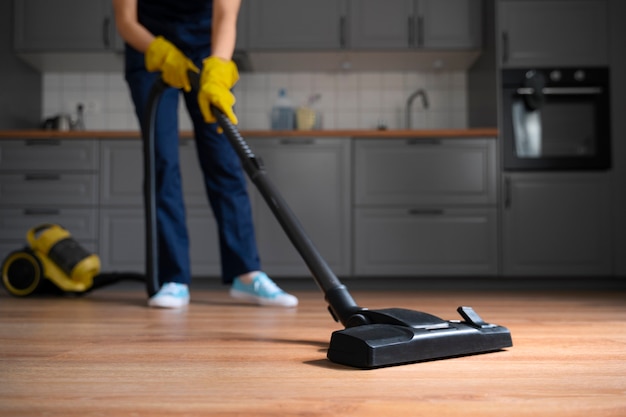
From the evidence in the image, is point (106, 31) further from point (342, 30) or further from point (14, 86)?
point (342, 30)

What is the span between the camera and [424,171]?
345 cm

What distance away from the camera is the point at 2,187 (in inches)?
137

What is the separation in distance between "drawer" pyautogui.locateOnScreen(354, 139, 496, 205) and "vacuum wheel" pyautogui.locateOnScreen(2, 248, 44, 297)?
1627 millimetres

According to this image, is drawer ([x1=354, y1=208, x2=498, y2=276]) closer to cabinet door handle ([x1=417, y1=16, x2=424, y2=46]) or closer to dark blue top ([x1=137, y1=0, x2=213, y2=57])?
cabinet door handle ([x1=417, y1=16, x2=424, y2=46])

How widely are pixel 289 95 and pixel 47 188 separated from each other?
152cm

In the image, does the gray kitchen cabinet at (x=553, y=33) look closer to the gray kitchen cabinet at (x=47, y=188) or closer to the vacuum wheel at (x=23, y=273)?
the gray kitchen cabinet at (x=47, y=188)

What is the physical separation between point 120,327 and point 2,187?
2.31 meters

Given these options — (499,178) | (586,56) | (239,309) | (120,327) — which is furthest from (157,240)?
(586,56)

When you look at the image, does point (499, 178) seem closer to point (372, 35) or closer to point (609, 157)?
point (609, 157)

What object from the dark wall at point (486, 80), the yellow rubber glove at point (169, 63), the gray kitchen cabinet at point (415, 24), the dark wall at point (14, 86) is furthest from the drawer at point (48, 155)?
the dark wall at point (486, 80)

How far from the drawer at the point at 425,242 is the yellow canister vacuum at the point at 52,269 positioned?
1.38 m

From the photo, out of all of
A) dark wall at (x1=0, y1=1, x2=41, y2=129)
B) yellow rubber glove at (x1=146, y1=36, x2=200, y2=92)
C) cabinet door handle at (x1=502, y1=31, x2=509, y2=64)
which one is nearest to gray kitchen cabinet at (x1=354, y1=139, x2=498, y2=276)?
cabinet door handle at (x1=502, y1=31, x2=509, y2=64)

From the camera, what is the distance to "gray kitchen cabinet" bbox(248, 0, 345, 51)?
3689mm

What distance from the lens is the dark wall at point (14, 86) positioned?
12.2ft
